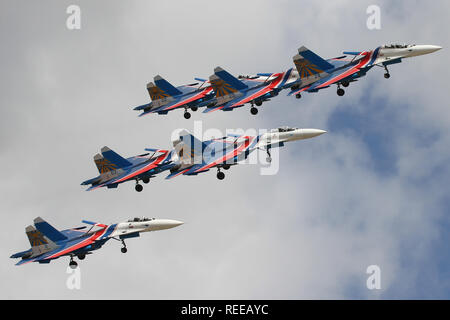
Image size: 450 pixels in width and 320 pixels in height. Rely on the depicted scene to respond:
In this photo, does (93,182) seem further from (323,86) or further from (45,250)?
(323,86)

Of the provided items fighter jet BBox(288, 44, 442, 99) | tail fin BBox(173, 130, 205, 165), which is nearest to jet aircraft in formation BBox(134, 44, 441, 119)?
fighter jet BBox(288, 44, 442, 99)

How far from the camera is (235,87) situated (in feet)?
455

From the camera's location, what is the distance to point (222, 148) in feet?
432

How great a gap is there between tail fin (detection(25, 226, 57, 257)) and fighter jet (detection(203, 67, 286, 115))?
22.2 m

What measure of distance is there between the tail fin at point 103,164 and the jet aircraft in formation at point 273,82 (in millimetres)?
8738

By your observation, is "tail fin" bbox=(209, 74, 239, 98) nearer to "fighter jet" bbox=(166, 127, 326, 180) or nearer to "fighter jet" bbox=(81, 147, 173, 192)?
"fighter jet" bbox=(166, 127, 326, 180)

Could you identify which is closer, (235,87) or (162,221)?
(162,221)

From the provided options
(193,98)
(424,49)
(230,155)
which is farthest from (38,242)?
(424,49)

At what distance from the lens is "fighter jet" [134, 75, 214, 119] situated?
14250cm

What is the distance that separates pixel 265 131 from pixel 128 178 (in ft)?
52.0

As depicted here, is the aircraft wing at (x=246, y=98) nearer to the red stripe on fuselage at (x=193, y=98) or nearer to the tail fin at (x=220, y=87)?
the tail fin at (x=220, y=87)

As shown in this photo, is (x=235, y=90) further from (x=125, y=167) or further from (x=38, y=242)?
(x=38, y=242)

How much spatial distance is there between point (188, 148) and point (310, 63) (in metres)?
16.0

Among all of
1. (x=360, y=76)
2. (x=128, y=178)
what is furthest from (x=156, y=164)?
(x=360, y=76)
